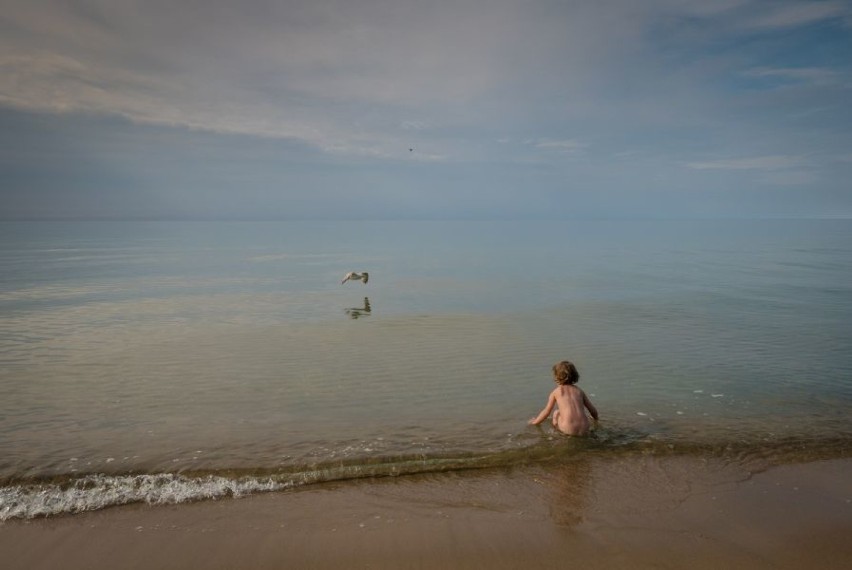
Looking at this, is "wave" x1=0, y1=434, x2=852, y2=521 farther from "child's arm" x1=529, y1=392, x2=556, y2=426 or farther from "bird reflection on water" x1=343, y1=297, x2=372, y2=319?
"bird reflection on water" x1=343, y1=297, x2=372, y2=319

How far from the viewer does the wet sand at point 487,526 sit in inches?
220

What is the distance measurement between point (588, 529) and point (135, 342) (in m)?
15.2

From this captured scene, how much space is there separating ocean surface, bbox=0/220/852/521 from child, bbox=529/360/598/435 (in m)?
0.22

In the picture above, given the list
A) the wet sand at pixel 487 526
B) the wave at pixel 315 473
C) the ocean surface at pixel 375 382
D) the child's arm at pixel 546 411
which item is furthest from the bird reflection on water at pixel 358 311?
the wet sand at pixel 487 526

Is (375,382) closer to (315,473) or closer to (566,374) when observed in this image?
(315,473)

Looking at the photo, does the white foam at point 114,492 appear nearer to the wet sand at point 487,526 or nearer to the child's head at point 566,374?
the wet sand at point 487,526

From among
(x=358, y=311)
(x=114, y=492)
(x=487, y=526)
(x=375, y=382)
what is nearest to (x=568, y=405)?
(x=487, y=526)

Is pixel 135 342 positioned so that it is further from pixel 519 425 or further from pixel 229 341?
pixel 519 425

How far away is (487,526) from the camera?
244 inches

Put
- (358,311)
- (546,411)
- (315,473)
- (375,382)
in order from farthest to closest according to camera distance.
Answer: (358,311) < (375,382) < (546,411) < (315,473)

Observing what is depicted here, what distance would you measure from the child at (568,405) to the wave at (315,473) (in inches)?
9.5

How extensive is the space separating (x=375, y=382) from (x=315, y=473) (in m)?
4.85

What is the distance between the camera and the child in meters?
8.87

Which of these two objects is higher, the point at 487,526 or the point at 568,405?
the point at 568,405
